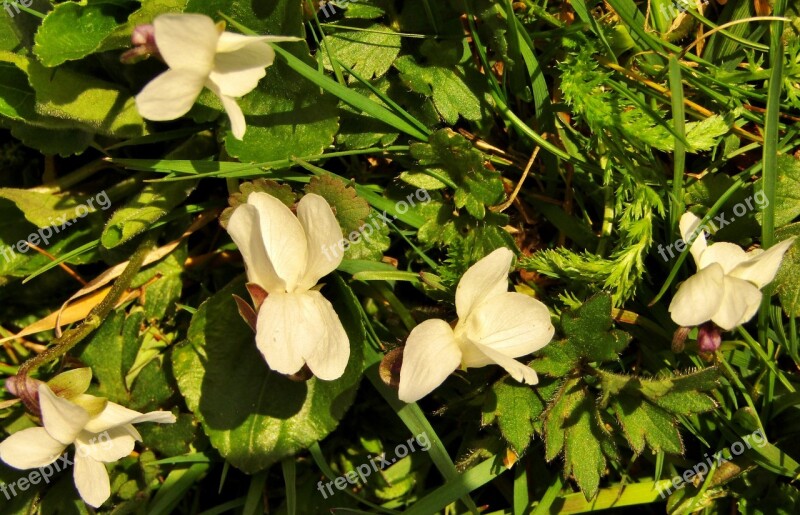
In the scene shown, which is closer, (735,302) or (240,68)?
(240,68)

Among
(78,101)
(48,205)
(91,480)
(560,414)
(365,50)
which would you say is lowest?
(91,480)

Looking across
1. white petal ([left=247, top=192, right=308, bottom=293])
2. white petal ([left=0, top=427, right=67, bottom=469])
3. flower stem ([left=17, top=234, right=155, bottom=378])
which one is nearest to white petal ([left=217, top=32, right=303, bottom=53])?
white petal ([left=247, top=192, right=308, bottom=293])

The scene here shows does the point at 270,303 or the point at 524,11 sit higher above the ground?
the point at 524,11

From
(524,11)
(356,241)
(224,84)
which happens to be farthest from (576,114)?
(224,84)

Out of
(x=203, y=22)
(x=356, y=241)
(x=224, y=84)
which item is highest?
(x=203, y=22)

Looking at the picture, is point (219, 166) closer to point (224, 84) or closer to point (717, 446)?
point (224, 84)

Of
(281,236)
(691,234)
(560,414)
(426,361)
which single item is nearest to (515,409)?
(560,414)

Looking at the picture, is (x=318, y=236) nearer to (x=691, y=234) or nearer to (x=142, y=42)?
(x=142, y=42)

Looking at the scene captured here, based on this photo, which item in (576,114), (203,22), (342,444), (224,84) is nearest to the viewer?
(203,22)
